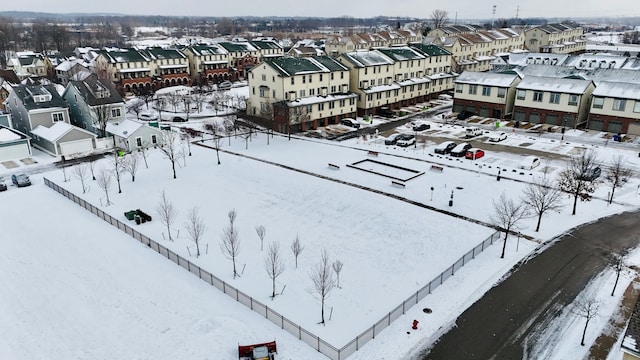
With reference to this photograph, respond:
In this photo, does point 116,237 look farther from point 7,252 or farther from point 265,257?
point 265,257

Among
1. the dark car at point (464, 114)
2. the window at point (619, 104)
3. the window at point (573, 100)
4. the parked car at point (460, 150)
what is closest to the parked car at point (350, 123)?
the dark car at point (464, 114)

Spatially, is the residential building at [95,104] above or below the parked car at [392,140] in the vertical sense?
above

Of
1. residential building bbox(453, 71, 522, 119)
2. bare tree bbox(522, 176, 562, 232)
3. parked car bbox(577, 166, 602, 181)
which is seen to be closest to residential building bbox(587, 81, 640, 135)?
residential building bbox(453, 71, 522, 119)

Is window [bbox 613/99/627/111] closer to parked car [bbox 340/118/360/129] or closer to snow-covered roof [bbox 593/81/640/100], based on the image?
snow-covered roof [bbox 593/81/640/100]

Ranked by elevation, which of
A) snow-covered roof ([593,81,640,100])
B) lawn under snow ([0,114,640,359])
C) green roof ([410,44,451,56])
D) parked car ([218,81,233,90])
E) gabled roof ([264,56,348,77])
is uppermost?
green roof ([410,44,451,56])

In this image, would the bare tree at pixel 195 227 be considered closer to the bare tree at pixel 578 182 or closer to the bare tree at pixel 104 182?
the bare tree at pixel 104 182

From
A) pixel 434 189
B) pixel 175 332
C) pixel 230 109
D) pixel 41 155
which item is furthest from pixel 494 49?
pixel 175 332

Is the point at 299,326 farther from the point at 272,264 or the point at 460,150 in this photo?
the point at 460,150
